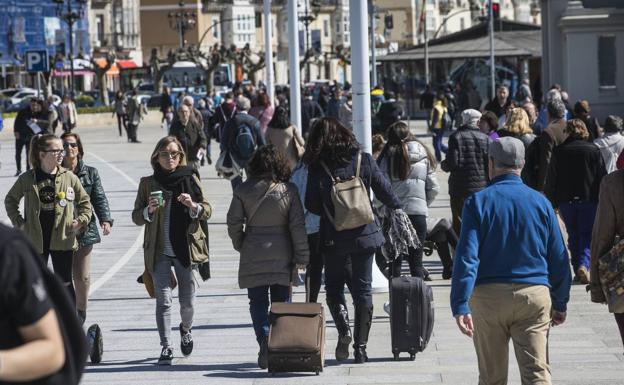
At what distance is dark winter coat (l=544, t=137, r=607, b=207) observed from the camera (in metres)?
13.4

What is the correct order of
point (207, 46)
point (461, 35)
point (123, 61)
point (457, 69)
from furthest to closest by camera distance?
point (207, 46) < point (123, 61) < point (461, 35) < point (457, 69)

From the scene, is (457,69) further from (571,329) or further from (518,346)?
(518,346)

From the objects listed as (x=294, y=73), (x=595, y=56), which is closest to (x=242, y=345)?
(x=294, y=73)

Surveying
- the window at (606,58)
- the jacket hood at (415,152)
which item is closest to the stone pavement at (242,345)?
the jacket hood at (415,152)

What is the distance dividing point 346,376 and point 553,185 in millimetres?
4605

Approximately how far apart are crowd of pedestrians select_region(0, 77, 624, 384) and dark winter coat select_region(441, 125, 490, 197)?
0.01 m

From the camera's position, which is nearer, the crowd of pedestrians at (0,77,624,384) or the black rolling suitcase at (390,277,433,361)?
the crowd of pedestrians at (0,77,624,384)

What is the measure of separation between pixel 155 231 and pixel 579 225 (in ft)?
16.3

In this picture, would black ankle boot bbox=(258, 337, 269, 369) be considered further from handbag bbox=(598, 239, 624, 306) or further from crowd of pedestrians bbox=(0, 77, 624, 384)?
handbag bbox=(598, 239, 624, 306)

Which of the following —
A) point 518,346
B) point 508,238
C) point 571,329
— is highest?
point 508,238

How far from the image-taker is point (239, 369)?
991 centimetres

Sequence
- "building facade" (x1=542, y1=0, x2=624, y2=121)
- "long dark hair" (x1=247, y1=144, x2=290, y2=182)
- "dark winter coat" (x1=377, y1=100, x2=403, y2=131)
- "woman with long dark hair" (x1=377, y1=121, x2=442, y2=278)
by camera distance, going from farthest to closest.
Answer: "building facade" (x1=542, y1=0, x2=624, y2=121)
"dark winter coat" (x1=377, y1=100, x2=403, y2=131)
"woman with long dark hair" (x1=377, y1=121, x2=442, y2=278)
"long dark hair" (x1=247, y1=144, x2=290, y2=182)

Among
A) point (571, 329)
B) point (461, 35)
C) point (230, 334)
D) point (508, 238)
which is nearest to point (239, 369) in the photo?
point (230, 334)

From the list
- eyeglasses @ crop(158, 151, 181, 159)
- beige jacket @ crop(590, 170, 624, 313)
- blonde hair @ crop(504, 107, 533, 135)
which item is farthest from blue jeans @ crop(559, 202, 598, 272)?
beige jacket @ crop(590, 170, 624, 313)
